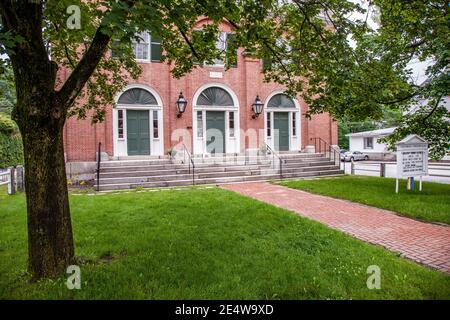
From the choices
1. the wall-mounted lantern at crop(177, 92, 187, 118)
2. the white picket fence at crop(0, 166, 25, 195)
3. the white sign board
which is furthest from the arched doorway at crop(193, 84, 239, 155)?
the white sign board

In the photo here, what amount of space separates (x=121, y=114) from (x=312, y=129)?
10812mm

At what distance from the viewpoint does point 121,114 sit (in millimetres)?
14133

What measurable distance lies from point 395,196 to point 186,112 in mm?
10092

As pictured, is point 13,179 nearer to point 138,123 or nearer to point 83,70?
point 138,123

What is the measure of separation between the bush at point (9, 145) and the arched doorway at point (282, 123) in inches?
515

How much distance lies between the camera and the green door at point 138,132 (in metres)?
14.2

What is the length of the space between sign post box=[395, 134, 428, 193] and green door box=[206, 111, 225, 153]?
868cm

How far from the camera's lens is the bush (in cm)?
1404

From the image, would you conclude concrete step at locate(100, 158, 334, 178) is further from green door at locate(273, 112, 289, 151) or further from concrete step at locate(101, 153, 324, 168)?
green door at locate(273, 112, 289, 151)

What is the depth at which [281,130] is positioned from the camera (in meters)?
17.1

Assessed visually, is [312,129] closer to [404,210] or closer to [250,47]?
[404,210]

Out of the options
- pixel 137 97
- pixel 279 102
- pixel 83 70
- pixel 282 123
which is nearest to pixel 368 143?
pixel 282 123

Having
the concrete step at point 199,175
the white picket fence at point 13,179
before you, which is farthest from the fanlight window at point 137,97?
the white picket fence at point 13,179
